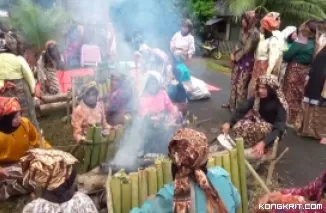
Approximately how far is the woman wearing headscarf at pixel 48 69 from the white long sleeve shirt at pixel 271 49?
11.6 ft

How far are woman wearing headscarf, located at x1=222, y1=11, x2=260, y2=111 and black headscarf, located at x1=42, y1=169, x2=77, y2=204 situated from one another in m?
4.59

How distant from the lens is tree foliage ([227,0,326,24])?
14680 mm

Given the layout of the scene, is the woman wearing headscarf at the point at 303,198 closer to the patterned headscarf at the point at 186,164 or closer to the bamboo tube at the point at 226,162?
the patterned headscarf at the point at 186,164

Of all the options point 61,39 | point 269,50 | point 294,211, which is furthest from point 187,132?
point 61,39

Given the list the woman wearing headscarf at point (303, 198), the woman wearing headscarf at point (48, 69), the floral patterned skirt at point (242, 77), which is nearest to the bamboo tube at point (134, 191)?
the woman wearing headscarf at point (303, 198)

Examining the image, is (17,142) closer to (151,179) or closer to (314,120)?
(151,179)

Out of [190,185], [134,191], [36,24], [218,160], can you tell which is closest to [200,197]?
[190,185]

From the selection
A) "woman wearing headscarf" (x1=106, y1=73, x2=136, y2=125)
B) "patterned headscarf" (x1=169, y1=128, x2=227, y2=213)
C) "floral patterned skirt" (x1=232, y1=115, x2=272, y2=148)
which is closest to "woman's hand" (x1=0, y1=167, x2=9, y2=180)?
"woman wearing headscarf" (x1=106, y1=73, x2=136, y2=125)

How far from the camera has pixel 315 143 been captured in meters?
6.17

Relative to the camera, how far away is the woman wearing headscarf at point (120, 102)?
5.55 meters

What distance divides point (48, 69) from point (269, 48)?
3778mm

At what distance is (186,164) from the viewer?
2393 millimetres

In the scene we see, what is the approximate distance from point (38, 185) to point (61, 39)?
8.78 m

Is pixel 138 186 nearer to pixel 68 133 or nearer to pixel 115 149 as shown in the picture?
pixel 115 149
